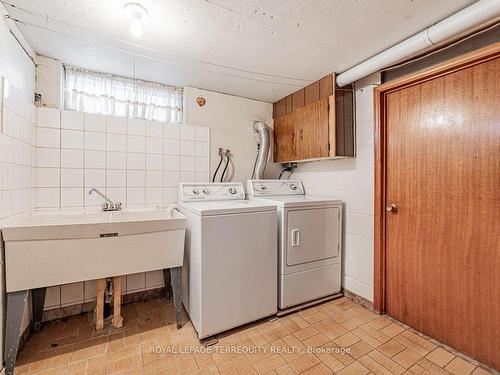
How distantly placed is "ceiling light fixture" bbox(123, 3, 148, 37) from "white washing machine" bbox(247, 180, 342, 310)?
159 centimetres

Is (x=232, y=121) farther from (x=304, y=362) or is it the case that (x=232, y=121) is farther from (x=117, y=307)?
(x=304, y=362)

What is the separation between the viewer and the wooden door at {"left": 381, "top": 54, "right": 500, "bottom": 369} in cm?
145

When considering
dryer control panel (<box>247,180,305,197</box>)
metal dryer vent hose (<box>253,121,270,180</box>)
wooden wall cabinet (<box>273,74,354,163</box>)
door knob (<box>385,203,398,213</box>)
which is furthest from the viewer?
metal dryer vent hose (<box>253,121,270,180</box>)

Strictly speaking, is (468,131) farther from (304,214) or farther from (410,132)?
(304,214)

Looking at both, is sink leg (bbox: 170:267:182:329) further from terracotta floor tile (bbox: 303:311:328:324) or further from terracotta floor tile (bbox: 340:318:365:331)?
terracotta floor tile (bbox: 340:318:365:331)

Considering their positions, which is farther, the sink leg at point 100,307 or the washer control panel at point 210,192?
the washer control panel at point 210,192

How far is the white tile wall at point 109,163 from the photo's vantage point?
197cm

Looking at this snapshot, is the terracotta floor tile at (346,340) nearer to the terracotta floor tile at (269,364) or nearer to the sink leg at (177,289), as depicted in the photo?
the terracotta floor tile at (269,364)

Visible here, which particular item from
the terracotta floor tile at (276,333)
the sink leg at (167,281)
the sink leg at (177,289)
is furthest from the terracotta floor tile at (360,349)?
the sink leg at (167,281)

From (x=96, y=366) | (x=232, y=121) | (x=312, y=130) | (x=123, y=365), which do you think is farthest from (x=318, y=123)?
(x=96, y=366)

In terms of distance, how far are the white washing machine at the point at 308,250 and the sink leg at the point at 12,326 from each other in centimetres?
176

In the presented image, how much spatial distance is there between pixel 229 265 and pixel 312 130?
160cm

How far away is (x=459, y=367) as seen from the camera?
1464 mm

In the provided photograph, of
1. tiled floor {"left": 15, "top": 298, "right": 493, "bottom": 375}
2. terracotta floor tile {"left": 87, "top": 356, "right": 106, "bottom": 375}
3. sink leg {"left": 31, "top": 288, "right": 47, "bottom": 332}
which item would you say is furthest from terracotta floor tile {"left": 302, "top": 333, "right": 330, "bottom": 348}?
sink leg {"left": 31, "top": 288, "right": 47, "bottom": 332}
